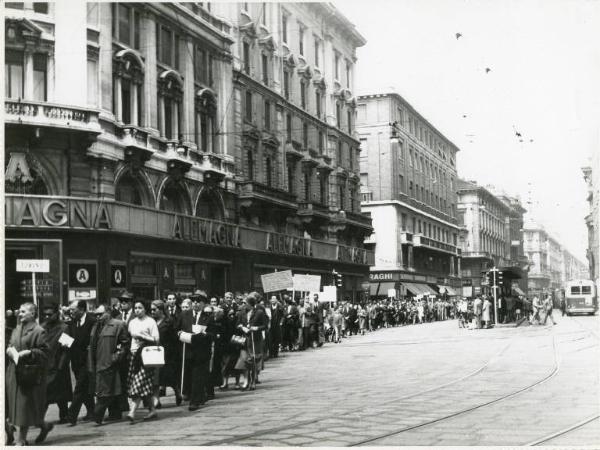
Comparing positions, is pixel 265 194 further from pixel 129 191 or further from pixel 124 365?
pixel 124 365

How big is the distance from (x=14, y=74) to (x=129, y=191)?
6317 millimetres

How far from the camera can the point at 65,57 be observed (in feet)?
83.0

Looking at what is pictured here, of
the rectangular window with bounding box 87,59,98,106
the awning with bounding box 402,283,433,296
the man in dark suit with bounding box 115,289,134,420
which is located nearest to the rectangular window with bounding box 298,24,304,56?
the rectangular window with bounding box 87,59,98,106

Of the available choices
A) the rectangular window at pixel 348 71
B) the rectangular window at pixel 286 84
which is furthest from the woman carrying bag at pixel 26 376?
the rectangular window at pixel 348 71

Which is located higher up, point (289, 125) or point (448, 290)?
point (289, 125)

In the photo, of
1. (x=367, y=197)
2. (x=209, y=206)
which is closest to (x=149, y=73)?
(x=209, y=206)

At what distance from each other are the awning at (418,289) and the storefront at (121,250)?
2901cm

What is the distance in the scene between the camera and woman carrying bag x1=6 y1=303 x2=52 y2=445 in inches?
396

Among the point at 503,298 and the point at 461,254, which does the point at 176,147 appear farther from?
the point at 461,254

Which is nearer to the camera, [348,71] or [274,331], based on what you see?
[274,331]

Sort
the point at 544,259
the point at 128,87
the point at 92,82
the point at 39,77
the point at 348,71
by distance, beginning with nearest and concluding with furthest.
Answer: the point at 39,77
the point at 92,82
the point at 128,87
the point at 348,71
the point at 544,259

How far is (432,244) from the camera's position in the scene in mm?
74312

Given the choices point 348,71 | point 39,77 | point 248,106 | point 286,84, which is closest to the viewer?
point 39,77

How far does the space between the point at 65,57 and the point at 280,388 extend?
47.6 feet
